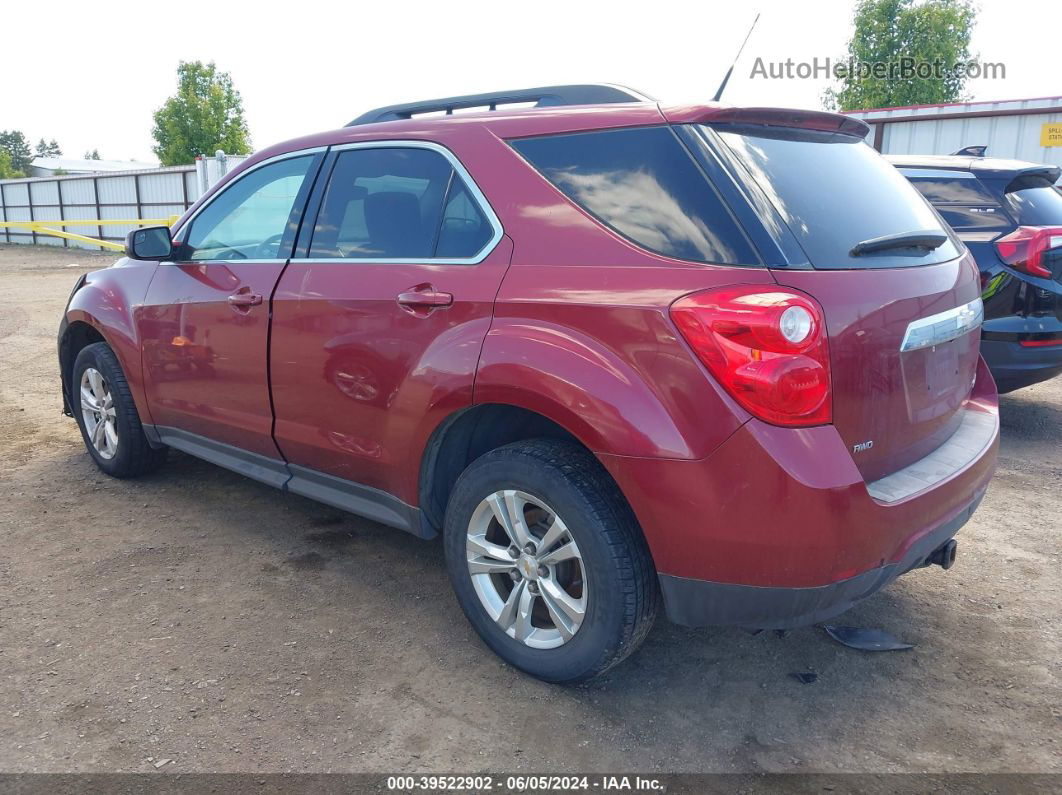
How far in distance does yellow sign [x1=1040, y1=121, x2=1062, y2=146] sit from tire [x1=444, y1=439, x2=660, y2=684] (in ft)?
49.4

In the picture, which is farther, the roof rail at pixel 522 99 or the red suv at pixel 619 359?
the roof rail at pixel 522 99

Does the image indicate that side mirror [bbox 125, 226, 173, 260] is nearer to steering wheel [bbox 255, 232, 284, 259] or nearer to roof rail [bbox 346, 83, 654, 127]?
steering wheel [bbox 255, 232, 284, 259]

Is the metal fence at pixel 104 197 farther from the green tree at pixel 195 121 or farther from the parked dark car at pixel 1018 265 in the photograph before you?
the parked dark car at pixel 1018 265

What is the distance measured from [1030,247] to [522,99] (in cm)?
360

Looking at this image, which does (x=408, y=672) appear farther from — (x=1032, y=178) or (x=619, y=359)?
(x=1032, y=178)

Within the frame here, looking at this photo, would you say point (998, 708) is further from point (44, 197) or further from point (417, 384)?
point (44, 197)

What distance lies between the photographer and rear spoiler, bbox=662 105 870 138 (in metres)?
2.50

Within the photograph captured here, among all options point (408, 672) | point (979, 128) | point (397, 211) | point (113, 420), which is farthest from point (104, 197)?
point (408, 672)

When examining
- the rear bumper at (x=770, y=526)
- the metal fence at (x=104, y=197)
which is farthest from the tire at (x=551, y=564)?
the metal fence at (x=104, y=197)

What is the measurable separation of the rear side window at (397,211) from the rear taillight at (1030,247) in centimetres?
383

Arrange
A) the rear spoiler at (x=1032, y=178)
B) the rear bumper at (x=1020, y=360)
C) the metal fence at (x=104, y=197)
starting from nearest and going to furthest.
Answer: the rear bumper at (x=1020, y=360) < the rear spoiler at (x=1032, y=178) < the metal fence at (x=104, y=197)

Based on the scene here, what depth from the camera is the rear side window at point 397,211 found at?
9.55 ft

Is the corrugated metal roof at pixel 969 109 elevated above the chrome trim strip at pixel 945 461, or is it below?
above

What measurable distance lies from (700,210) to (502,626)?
1459 mm
